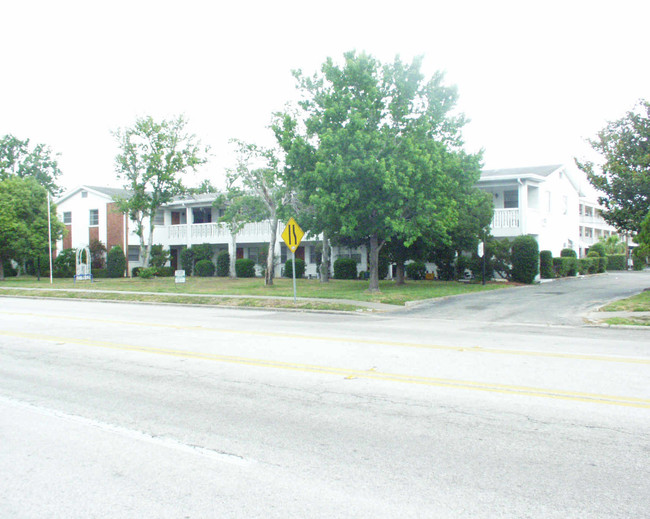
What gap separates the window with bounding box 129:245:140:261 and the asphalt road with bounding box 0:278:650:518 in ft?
128

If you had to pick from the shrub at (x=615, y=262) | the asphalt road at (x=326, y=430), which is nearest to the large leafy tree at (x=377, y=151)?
the asphalt road at (x=326, y=430)

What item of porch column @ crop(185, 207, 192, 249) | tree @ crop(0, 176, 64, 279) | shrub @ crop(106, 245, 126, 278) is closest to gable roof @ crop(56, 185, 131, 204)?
tree @ crop(0, 176, 64, 279)

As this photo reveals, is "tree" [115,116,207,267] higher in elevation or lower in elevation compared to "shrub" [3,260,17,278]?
higher

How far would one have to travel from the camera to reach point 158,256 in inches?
1804

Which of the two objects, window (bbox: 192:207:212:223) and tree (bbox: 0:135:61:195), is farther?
Result: tree (bbox: 0:135:61:195)

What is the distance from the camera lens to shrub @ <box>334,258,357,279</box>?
3825 cm

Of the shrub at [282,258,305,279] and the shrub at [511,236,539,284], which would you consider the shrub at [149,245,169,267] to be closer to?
the shrub at [282,258,305,279]

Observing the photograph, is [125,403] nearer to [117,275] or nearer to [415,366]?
[415,366]

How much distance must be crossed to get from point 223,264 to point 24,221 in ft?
50.9

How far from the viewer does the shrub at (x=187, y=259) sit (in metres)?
45.6

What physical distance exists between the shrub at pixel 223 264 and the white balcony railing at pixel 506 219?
64.0 feet

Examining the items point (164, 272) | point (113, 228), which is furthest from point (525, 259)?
point (113, 228)

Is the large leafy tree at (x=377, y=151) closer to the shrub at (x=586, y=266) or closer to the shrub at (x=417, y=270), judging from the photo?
the shrub at (x=417, y=270)

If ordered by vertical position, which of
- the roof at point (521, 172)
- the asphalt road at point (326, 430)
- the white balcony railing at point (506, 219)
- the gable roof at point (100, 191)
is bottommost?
the asphalt road at point (326, 430)
